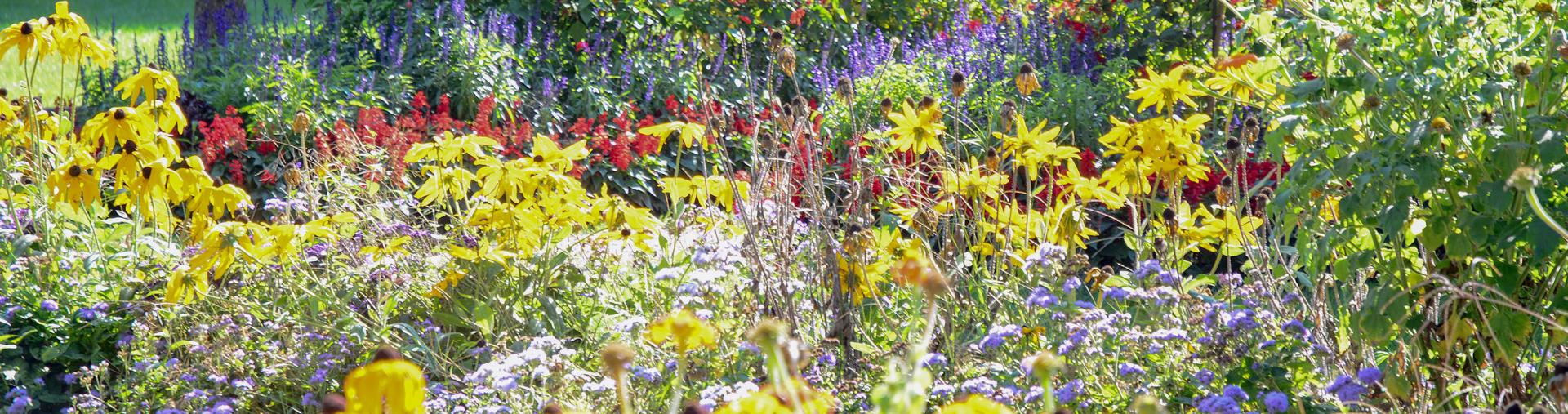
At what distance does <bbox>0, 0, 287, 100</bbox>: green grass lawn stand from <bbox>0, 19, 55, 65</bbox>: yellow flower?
21.9ft

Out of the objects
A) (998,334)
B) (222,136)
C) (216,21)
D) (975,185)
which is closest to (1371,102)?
(998,334)

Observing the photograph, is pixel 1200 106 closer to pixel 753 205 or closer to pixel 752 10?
pixel 752 10

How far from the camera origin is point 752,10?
671cm

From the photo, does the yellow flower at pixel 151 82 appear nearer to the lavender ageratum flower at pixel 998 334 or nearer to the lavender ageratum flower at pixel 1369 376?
the lavender ageratum flower at pixel 998 334

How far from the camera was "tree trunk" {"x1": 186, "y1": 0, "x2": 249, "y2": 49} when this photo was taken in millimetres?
6184

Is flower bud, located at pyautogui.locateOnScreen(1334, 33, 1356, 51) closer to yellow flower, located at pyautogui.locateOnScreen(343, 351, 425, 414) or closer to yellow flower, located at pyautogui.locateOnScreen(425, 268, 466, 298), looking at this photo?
yellow flower, located at pyautogui.locateOnScreen(343, 351, 425, 414)

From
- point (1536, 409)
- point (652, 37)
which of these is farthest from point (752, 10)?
point (1536, 409)

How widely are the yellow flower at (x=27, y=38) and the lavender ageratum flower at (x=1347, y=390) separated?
2.76 meters

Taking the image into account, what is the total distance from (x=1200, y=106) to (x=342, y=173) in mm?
3001

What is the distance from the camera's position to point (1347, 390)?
2.13 m

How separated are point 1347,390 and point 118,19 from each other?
14466 millimetres

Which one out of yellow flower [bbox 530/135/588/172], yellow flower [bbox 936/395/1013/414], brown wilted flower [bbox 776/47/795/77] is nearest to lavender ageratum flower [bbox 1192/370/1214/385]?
brown wilted flower [bbox 776/47/795/77]

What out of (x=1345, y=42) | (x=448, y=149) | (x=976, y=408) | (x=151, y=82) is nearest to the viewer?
(x=976, y=408)

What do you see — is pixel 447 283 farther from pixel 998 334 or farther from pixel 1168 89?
pixel 1168 89
